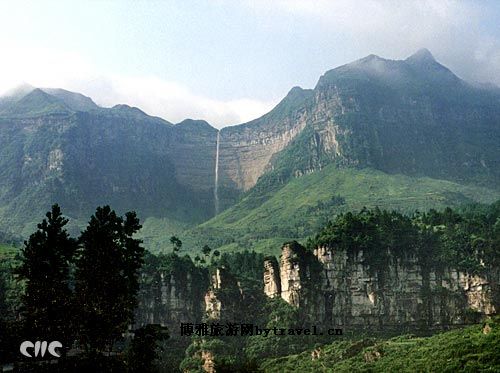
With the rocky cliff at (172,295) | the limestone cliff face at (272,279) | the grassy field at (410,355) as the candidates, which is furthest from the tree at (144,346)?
the rocky cliff at (172,295)

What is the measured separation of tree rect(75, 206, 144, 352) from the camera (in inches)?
1953

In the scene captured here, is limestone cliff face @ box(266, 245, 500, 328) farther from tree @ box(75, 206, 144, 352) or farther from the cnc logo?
the cnc logo

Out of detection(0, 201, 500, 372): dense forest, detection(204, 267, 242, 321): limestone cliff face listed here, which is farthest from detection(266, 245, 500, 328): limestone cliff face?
detection(204, 267, 242, 321): limestone cliff face

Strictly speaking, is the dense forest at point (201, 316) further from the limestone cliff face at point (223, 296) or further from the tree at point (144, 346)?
the limestone cliff face at point (223, 296)

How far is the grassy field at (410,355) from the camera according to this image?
7419 centimetres

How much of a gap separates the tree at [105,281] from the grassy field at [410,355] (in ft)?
134

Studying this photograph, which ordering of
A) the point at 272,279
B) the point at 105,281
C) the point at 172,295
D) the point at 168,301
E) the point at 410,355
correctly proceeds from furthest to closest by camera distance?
the point at 172,295 < the point at 168,301 < the point at 272,279 < the point at 410,355 < the point at 105,281

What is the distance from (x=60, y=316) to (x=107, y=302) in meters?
3.99

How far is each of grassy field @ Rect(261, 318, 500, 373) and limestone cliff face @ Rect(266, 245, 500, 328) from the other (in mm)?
17028

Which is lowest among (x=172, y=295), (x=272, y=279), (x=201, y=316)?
(x=201, y=316)

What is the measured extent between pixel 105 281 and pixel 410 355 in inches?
2283

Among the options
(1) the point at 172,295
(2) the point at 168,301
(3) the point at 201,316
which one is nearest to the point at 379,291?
(3) the point at 201,316

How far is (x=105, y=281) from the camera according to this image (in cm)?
5053

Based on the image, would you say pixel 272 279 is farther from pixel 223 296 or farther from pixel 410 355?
pixel 410 355
